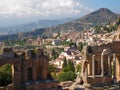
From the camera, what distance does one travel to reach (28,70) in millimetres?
40750

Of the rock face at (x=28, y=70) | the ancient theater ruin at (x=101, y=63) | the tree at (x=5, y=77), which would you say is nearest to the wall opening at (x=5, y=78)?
the tree at (x=5, y=77)

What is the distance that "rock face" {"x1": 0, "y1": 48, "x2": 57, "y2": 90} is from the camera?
127 feet

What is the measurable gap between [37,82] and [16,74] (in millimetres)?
2861

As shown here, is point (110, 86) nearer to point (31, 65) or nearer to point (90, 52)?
point (90, 52)

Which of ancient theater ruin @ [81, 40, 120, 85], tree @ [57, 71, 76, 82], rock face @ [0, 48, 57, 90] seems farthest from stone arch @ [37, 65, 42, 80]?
tree @ [57, 71, 76, 82]

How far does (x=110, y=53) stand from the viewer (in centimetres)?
4353

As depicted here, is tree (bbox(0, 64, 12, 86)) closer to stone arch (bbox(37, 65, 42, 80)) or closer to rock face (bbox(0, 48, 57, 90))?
stone arch (bbox(37, 65, 42, 80))

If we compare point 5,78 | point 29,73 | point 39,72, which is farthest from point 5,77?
point 29,73

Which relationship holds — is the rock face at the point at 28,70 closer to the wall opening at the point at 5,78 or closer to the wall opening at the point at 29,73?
the wall opening at the point at 29,73

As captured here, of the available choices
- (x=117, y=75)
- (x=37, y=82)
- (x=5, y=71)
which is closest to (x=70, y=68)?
(x=5, y=71)

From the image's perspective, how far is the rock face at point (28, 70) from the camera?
3878 centimetres

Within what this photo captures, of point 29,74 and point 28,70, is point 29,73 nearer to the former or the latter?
point 29,74

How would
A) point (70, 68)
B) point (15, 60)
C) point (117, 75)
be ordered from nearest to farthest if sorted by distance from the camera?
point (15, 60)
point (117, 75)
point (70, 68)

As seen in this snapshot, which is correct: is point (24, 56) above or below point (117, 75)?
above
